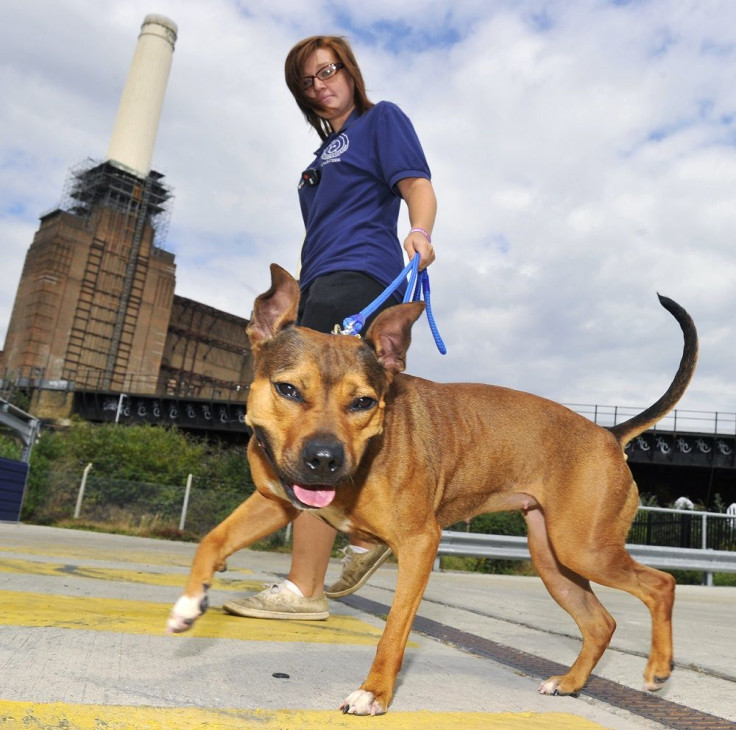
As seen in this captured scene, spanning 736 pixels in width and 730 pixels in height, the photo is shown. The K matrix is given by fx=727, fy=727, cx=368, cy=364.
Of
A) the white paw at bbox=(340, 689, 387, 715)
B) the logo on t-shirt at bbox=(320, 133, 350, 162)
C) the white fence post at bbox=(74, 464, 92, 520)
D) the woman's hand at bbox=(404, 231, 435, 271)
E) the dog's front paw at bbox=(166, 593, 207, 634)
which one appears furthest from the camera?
the white fence post at bbox=(74, 464, 92, 520)

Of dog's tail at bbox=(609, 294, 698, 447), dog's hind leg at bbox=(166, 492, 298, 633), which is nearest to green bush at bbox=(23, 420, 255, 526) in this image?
dog's tail at bbox=(609, 294, 698, 447)

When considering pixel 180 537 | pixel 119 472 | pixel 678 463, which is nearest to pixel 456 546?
pixel 180 537

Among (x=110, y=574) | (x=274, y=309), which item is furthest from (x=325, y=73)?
(x=110, y=574)

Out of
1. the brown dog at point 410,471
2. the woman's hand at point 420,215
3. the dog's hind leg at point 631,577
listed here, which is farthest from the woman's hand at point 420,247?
the dog's hind leg at point 631,577

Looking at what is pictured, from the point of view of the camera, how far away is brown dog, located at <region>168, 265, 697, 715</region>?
7.76 ft

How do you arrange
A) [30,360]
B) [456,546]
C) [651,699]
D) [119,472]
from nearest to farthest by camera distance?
[651,699], [456,546], [119,472], [30,360]

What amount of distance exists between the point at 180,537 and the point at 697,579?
1197cm

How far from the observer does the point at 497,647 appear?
3.45 metres

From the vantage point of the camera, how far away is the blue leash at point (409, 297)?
3.15 metres

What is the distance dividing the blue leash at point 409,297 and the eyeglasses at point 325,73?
4.29ft

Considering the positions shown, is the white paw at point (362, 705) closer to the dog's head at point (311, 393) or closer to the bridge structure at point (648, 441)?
the dog's head at point (311, 393)

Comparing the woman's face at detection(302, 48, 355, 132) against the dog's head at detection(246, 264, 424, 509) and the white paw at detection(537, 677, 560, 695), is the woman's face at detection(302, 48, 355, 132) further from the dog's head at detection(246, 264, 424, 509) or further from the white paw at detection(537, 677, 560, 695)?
the white paw at detection(537, 677, 560, 695)

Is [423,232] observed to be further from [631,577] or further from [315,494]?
[631,577]

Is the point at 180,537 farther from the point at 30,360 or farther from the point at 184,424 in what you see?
the point at 30,360
